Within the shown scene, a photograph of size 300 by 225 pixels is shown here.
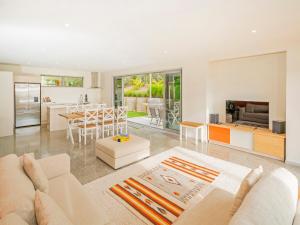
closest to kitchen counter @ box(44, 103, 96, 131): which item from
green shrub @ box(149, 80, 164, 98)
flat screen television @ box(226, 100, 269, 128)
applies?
green shrub @ box(149, 80, 164, 98)

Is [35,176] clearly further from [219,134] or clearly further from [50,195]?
[219,134]

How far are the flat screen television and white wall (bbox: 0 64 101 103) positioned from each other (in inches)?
273

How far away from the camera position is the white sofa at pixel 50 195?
1182mm

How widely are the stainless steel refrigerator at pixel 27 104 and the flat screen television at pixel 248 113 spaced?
23.6ft

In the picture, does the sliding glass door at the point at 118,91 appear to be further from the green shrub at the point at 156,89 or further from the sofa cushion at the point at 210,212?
the sofa cushion at the point at 210,212

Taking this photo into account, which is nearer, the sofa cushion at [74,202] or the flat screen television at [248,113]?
the sofa cushion at [74,202]

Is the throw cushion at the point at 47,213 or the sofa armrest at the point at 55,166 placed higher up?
the throw cushion at the point at 47,213

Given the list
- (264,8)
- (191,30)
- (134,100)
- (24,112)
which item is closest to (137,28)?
(191,30)

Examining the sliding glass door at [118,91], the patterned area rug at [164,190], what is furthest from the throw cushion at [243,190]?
the sliding glass door at [118,91]

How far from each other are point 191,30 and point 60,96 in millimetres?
7294

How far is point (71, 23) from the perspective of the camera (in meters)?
2.72

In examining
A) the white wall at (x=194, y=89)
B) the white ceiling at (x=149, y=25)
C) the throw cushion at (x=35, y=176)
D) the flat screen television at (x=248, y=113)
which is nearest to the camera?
the throw cushion at (x=35, y=176)

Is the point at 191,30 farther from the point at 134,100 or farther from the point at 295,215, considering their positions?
the point at 134,100

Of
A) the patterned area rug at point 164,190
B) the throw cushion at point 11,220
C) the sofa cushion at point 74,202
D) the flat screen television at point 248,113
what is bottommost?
the patterned area rug at point 164,190
